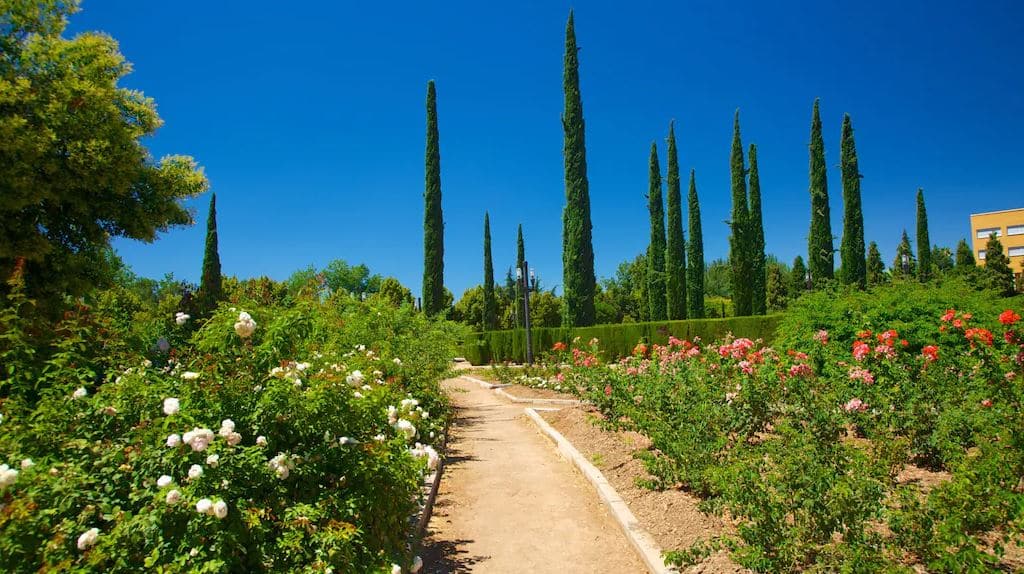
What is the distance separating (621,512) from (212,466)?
3277 mm

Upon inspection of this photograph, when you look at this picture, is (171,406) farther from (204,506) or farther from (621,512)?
(621,512)

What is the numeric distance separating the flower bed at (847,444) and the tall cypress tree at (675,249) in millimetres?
24189

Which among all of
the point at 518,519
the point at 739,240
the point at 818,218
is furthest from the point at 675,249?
the point at 518,519

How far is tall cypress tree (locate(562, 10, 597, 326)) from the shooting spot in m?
26.0

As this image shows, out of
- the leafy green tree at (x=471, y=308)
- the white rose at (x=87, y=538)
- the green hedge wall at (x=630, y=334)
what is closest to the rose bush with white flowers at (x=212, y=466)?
the white rose at (x=87, y=538)

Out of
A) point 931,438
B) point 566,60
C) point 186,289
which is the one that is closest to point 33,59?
point 186,289

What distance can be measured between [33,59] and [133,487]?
1200 cm

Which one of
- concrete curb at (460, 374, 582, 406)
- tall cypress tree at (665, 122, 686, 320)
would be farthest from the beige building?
concrete curb at (460, 374, 582, 406)

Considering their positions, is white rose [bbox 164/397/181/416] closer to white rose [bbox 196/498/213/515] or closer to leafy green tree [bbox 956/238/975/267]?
white rose [bbox 196/498/213/515]

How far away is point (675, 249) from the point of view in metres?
31.7

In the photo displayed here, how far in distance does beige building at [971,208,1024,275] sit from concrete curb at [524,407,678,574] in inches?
2594

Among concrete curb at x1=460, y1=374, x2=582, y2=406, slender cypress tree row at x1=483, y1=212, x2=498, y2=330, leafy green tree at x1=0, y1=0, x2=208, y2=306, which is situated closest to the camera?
leafy green tree at x1=0, y1=0, x2=208, y2=306

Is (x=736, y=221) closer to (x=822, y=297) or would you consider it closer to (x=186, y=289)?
(x=822, y=297)

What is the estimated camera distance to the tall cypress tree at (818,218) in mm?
29609
